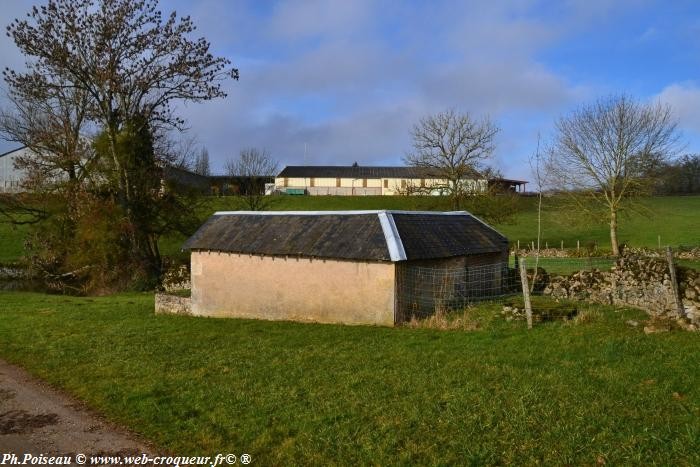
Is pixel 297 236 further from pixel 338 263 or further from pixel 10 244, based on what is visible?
pixel 10 244

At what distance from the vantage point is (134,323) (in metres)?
15.6

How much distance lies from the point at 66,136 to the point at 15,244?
57.8 ft

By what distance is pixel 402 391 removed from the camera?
776cm

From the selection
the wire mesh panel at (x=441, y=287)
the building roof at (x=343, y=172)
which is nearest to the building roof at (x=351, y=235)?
the wire mesh panel at (x=441, y=287)

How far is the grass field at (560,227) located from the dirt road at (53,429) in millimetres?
25293

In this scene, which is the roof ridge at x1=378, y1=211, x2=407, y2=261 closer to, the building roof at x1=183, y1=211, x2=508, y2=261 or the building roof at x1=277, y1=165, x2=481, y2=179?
the building roof at x1=183, y1=211, x2=508, y2=261

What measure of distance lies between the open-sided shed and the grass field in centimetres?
1531

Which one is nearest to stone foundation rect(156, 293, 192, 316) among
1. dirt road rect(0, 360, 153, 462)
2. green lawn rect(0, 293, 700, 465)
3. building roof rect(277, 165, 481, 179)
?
green lawn rect(0, 293, 700, 465)

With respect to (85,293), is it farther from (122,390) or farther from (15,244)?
(122,390)

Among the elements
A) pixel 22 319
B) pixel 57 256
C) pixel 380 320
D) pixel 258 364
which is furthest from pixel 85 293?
pixel 258 364

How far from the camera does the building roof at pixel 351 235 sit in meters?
15.5

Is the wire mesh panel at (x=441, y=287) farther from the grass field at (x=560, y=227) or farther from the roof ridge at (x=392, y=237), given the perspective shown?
the grass field at (x=560, y=227)

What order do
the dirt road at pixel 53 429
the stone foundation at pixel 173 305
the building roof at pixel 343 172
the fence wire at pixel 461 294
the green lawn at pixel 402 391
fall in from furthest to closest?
the building roof at pixel 343 172 < the stone foundation at pixel 173 305 < the fence wire at pixel 461 294 < the dirt road at pixel 53 429 < the green lawn at pixel 402 391

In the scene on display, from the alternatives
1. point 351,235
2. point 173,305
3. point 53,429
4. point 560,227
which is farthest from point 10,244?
point 560,227
